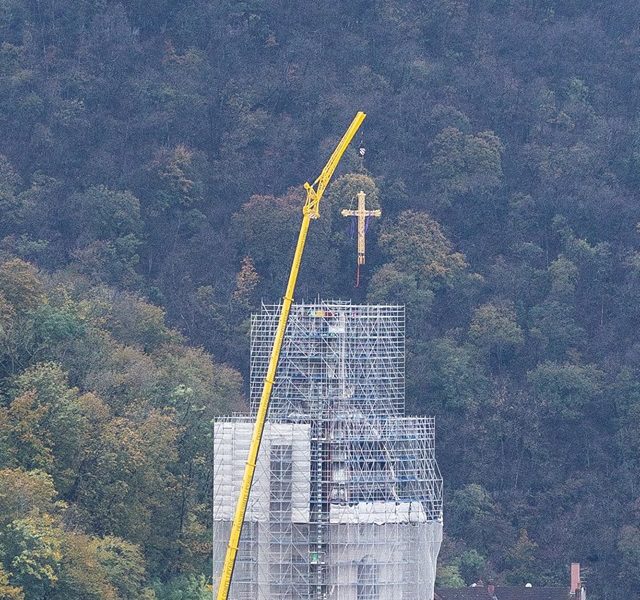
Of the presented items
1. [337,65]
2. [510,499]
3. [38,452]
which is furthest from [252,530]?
[337,65]

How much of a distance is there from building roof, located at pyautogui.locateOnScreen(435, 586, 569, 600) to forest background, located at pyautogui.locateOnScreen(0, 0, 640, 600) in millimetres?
6756

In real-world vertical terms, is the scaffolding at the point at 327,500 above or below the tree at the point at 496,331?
below

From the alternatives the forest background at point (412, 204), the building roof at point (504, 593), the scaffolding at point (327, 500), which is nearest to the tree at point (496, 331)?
the forest background at point (412, 204)

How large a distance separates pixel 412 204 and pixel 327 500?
48544 mm

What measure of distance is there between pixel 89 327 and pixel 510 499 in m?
28.2

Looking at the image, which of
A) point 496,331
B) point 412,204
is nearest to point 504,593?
point 496,331

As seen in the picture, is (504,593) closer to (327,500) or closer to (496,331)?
(327,500)

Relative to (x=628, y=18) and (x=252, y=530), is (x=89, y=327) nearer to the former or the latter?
(x=252, y=530)

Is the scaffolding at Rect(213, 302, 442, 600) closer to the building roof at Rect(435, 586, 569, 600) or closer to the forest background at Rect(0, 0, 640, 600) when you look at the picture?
the building roof at Rect(435, 586, 569, 600)

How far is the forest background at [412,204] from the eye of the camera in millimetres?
114750

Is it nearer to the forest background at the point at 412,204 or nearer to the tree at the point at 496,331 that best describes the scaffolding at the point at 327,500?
the forest background at the point at 412,204

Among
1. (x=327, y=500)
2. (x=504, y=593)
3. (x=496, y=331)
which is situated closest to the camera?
(x=327, y=500)

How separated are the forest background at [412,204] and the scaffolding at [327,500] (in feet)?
58.7

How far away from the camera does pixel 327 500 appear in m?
77.6
